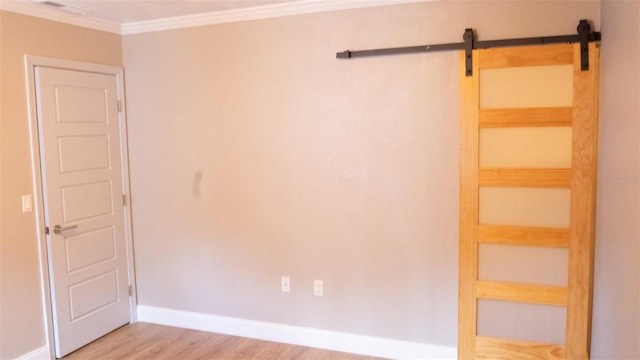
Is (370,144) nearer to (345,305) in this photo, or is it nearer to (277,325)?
(345,305)

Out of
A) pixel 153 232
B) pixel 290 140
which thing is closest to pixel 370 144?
pixel 290 140

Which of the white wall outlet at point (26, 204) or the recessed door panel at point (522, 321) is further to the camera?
the white wall outlet at point (26, 204)

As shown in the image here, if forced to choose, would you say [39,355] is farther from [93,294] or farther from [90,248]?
[90,248]

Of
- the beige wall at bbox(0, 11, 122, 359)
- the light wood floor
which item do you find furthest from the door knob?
the light wood floor

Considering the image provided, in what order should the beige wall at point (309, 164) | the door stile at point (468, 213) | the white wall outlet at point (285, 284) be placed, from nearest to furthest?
the door stile at point (468, 213) → the beige wall at point (309, 164) → the white wall outlet at point (285, 284)

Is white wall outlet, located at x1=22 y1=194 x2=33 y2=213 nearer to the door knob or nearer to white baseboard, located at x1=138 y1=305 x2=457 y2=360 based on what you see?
the door knob

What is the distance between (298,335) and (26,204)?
2.18m

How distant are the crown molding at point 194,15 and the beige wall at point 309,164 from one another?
0.06 metres

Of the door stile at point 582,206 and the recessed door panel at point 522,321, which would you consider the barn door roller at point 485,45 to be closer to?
the door stile at point 582,206

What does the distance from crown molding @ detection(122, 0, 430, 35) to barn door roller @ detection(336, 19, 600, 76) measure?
0.32 m

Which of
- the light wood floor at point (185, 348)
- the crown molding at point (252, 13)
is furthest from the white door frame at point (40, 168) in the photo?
the crown molding at point (252, 13)

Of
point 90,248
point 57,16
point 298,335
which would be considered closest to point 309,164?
point 298,335

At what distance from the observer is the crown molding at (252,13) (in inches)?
126

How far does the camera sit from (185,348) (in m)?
3.57
